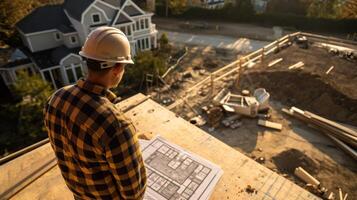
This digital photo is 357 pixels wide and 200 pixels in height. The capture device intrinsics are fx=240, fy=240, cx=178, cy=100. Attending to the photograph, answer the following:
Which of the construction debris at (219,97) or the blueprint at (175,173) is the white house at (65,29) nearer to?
the construction debris at (219,97)

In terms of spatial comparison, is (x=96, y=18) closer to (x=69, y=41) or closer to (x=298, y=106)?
(x=69, y=41)

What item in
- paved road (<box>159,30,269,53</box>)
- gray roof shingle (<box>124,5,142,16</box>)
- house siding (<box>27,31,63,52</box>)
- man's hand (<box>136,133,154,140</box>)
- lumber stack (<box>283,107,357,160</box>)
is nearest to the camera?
man's hand (<box>136,133,154,140</box>)

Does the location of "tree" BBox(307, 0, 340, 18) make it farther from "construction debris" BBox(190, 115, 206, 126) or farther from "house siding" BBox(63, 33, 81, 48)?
"construction debris" BBox(190, 115, 206, 126)

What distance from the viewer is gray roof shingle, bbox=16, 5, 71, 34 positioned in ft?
47.3

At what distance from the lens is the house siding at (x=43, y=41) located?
1444 cm

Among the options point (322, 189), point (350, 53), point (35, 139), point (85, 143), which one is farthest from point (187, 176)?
point (350, 53)

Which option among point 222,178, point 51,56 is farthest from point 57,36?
point 222,178

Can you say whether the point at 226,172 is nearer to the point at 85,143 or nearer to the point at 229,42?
the point at 85,143

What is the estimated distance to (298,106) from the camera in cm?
848

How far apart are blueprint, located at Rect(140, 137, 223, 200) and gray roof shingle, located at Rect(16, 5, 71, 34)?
1464 cm

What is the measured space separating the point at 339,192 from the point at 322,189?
15.9 inches

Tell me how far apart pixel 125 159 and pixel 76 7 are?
631 inches

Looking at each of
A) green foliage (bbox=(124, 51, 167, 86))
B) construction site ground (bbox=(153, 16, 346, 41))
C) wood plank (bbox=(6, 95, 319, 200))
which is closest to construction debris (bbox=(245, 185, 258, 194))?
wood plank (bbox=(6, 95, 319, 200))

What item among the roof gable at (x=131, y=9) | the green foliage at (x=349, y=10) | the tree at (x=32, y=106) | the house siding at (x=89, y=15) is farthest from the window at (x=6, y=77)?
the green foliage at (x=349, y=10)
